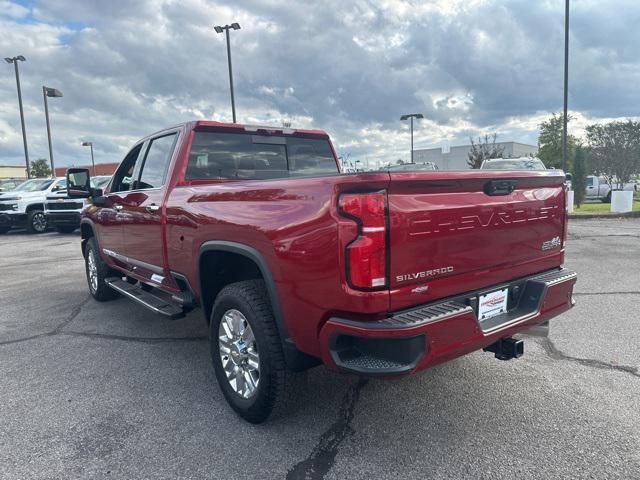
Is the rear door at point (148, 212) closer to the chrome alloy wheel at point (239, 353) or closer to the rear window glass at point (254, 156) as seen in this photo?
the rear window glass at point (254, 156)

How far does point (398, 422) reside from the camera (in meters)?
3.00

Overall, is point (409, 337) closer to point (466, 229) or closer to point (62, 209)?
point (466, 229)

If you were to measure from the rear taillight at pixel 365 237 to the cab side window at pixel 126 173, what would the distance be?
337 centimetres

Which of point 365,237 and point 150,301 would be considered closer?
point 365,237

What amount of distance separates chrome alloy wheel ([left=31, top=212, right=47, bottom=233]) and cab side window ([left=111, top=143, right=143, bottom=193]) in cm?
1246

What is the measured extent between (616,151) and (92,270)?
30.7 metres

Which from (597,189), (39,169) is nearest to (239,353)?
(597,189)

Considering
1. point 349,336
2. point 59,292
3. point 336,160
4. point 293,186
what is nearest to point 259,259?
point 293,186

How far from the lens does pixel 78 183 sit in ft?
18.5

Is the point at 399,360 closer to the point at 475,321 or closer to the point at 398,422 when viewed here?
the point at 475,321

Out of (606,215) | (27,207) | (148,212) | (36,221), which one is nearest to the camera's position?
(148,212)

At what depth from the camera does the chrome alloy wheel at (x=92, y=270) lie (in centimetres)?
614

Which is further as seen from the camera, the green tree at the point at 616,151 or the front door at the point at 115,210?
the green tree at the point at 616,151

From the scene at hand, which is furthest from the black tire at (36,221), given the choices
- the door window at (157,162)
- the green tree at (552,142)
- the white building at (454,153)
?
the white building at (454,153)
